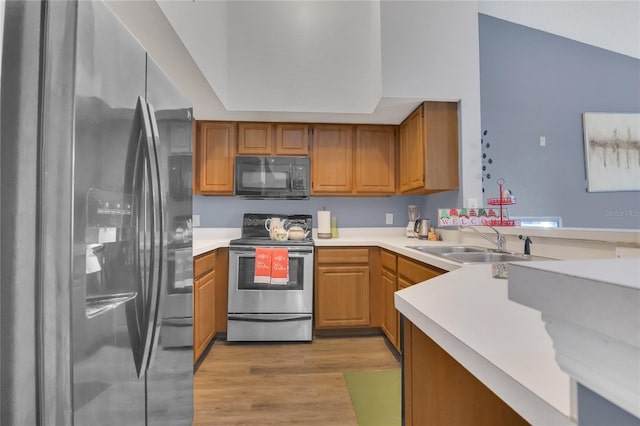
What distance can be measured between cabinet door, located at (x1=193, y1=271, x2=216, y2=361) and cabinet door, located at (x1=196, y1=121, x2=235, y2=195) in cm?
95

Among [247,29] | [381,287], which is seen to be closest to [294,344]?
[381,287]

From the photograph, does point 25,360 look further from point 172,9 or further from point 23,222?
point 172,9

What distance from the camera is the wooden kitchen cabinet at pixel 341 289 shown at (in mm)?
2727

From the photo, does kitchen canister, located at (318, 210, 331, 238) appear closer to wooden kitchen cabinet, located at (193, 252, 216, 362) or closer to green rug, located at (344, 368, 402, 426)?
wooden kitchen cabinet, located at (193, 252, 216, 362)

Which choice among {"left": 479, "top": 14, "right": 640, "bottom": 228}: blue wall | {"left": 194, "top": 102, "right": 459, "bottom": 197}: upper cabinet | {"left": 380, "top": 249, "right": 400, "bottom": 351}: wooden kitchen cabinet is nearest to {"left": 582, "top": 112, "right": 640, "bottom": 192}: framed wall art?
{"left": 479, "top": 14, "right": 640, "bottom": 228}: blue wall

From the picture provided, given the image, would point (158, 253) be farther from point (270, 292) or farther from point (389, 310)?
point (389, 310)

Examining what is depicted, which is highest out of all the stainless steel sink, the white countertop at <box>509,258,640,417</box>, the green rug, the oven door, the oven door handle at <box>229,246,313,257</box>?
the white countertop at <box>509,258,640,417</box>

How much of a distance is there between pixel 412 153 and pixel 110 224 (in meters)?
2.53

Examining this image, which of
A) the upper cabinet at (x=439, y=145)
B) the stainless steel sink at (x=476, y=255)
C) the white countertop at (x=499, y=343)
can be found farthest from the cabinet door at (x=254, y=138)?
the white countertop at (x=499, y=343)

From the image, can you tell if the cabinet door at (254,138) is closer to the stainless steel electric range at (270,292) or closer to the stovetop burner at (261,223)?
the stovetop burner at (261,223)

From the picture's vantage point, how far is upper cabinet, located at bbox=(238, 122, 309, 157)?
3039 mm

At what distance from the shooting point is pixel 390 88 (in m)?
2.40

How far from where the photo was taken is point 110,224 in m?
0.75

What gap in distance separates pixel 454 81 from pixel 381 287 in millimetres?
1841
